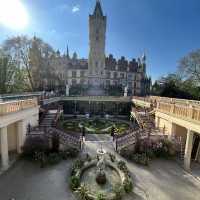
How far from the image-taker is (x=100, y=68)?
1742 inches

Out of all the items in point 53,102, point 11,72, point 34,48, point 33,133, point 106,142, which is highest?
point 34,48

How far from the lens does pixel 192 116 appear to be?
390 inches

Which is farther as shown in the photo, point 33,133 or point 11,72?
point 11,72

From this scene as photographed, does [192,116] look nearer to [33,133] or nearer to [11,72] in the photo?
[33,133]

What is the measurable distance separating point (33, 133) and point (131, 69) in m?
45.9

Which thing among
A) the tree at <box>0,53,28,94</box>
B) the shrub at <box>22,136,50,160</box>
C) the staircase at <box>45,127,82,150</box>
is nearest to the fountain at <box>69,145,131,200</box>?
the staircase at <box>45,127,82,150</box>

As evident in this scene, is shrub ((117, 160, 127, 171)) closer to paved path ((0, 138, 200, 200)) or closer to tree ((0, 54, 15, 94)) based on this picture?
paved path ((0, 138, 200, 200))

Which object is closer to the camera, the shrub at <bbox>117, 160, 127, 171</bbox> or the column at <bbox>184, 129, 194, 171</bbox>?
the shrub at <bbox>117, 160, 127, 171</bbox>

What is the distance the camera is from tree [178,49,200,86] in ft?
86.9

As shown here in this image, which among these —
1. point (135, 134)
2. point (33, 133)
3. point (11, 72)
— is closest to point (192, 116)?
point (135, 134)

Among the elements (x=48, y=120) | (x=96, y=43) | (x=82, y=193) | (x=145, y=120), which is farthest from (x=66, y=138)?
(x=96, y=43)

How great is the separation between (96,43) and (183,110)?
36.7 meters

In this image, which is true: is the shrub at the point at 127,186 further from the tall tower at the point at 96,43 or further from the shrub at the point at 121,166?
the tall tower at the point at 96,43

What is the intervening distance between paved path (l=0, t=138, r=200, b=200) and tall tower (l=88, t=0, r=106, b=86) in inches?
1391
